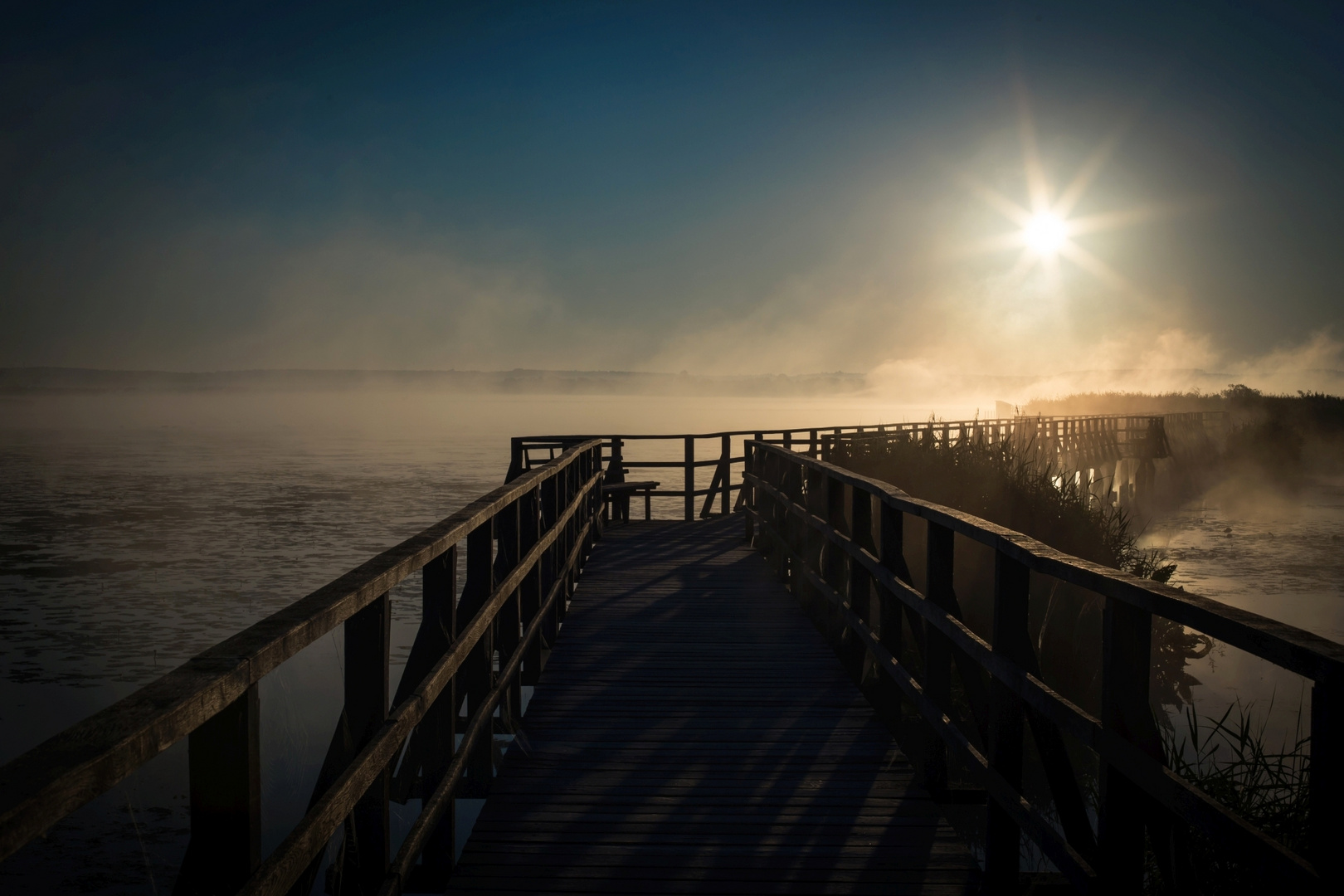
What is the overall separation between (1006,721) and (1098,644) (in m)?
6.69

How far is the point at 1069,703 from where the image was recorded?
2.59 m

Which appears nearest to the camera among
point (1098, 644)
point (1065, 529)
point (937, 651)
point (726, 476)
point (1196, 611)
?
point (1196, 611)

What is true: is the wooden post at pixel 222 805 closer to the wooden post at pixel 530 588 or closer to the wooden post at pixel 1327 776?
the wooden post at pixel 1327 776

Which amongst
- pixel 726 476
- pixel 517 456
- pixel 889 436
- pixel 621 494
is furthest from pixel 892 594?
pixel 517 456

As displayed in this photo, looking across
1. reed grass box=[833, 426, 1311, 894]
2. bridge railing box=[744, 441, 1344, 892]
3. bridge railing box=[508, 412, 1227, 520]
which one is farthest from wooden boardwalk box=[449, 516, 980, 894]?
bridge railing box=[508, 412, 1227, 520]

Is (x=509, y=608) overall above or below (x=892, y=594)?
below

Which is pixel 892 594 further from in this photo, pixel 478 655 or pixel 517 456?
pixel 517 456

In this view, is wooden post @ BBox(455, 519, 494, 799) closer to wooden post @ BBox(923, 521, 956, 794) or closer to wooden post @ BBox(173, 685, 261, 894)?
wooden post @ BBox(923, 521, 956, 794)

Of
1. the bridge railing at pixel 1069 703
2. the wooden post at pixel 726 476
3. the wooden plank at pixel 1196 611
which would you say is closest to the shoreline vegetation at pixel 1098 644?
the bridge railing at pixel 1069 703

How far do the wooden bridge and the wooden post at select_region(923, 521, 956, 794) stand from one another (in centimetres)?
1

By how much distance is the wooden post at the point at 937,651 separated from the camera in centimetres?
385

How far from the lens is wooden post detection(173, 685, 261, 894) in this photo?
1566 millimetres

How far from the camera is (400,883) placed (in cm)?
270

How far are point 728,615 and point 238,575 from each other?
22.9m
